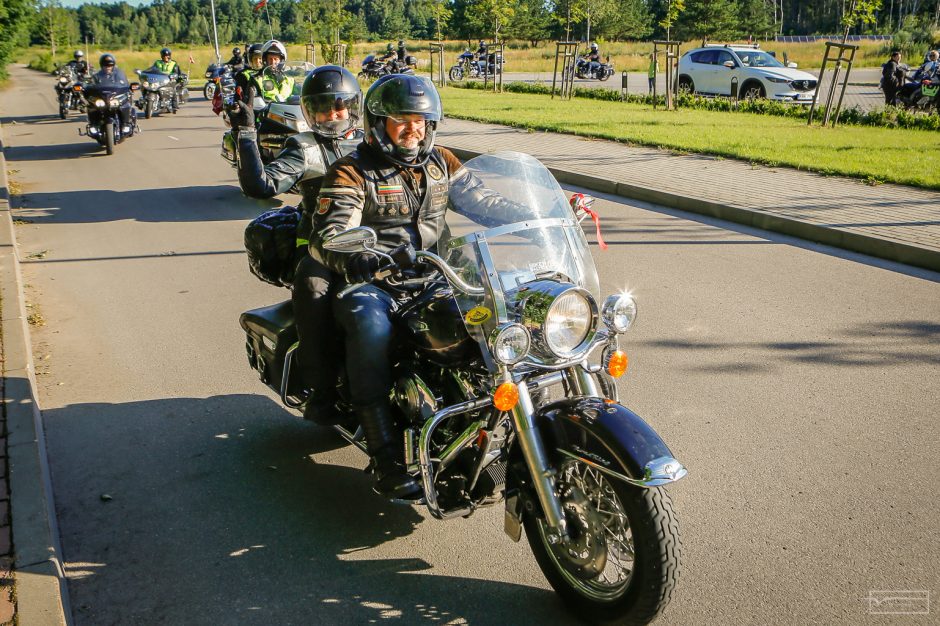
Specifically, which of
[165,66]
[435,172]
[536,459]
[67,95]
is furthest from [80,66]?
[536,459]

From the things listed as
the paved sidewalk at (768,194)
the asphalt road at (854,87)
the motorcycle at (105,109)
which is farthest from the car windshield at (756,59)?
the motorcycle at (105,109)

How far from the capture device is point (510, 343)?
9.04ft

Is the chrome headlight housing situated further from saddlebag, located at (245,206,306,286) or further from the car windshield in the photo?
the car windshield

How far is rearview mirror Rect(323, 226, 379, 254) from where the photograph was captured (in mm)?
2886

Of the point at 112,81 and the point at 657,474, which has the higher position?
the point at 112,81

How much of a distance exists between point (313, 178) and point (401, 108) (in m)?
1.44

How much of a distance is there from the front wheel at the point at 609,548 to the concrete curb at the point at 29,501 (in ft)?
5.88

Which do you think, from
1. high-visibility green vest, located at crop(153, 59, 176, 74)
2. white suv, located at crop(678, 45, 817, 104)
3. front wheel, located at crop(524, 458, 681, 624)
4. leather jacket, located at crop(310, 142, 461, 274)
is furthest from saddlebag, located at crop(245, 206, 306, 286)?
high-visibility green vest, located at crop(153, 59, 176, 74)

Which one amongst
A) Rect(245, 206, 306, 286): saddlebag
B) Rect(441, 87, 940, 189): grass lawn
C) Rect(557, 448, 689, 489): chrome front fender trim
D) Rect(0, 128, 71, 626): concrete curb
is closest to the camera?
Rect(557, 448, 689, 489): chrome front fender trim

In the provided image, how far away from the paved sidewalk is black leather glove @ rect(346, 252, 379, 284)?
21.4 ft

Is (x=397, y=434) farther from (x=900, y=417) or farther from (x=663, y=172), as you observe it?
(x=663, y=172)

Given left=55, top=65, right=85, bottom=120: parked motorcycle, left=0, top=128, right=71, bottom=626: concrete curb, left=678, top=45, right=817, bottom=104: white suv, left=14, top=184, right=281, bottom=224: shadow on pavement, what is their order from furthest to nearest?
left=55, top=65, right=85, bottom=120: parked motorcycle
left=678, top=45, right=817, bottom=104: white suv
left=14, top=184, right=281, bottom=224: shadow on pavement
left=0, top=128, right=71, bottom=626: concrete curb

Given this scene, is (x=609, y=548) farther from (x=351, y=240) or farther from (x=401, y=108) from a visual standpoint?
(x=401, y=108)

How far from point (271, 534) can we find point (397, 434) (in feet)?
2.57
